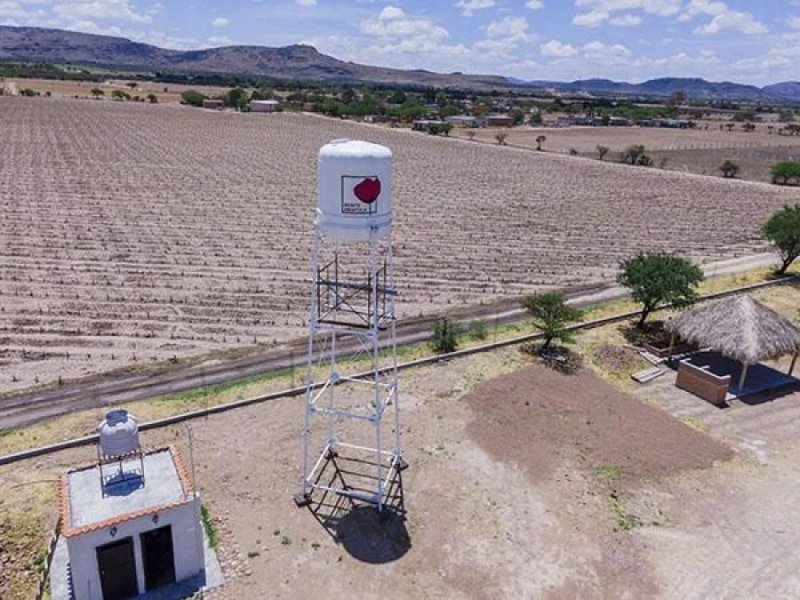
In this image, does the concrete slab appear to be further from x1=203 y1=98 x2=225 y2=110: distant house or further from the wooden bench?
x1=203 y1=98 x2=225 y2=110: distant house

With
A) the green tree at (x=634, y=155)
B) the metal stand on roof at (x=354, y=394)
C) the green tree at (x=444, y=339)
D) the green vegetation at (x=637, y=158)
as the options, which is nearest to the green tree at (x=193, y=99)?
the green vegetation at (x=637, y=158)

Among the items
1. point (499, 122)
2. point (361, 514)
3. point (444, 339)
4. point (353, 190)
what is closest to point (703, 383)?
point (444, 339)

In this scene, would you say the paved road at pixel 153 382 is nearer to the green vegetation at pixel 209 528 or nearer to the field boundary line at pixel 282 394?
the field boundary line at pixel 282 394

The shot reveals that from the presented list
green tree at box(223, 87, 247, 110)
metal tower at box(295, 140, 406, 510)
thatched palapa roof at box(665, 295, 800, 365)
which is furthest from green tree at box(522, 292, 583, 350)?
green tree at box(223, 87, 247, 110)

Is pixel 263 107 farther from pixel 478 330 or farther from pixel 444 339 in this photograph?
pixel 444 339

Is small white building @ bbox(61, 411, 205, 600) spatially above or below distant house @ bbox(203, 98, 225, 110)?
below

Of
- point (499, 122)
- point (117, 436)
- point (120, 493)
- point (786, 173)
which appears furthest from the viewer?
point (499, 122)

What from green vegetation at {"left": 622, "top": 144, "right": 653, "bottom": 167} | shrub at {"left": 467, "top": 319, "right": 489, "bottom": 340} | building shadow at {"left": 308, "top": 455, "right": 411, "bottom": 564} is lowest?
building shadow at {"left": 308, "top": 455, "right": 411, "bottom": 564}
